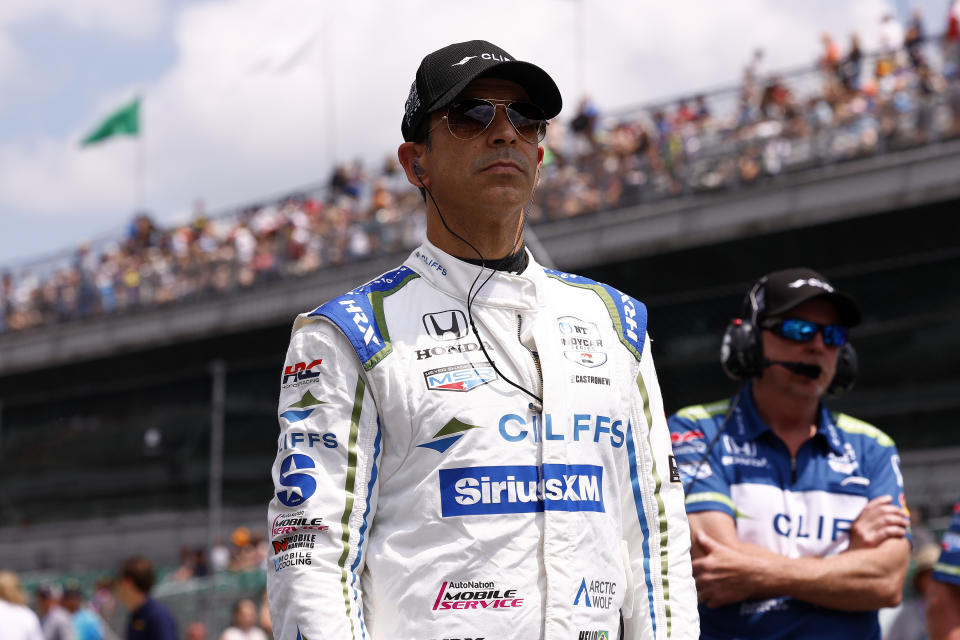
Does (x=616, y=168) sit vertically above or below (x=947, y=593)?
above

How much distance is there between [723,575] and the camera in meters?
3.64

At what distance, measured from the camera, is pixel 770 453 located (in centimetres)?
398

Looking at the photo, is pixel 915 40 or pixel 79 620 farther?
pixel 915 40

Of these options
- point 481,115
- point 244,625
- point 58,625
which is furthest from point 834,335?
point 58,625

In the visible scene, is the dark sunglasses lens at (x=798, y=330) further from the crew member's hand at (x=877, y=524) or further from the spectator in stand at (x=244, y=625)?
the spectator in stand at (x=244, y=625)

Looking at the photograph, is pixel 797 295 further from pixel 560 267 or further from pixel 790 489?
pixel 560 267

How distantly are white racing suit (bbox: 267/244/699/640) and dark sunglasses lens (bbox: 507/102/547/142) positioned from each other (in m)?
0.30

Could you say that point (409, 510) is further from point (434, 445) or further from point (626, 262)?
point (626, 262)

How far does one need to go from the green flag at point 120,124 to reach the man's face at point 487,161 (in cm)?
2797

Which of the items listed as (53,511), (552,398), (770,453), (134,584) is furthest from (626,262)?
(552,398)

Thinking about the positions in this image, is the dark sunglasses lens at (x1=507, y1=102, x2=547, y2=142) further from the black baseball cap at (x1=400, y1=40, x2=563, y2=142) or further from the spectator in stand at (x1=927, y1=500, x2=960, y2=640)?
the spectator in stand at (x1=927, y1=500, x2=960, y2=640)

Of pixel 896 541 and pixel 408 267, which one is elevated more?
pixel 408 267

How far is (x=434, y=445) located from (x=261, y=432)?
18.9 metres

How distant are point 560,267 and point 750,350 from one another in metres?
17.0
